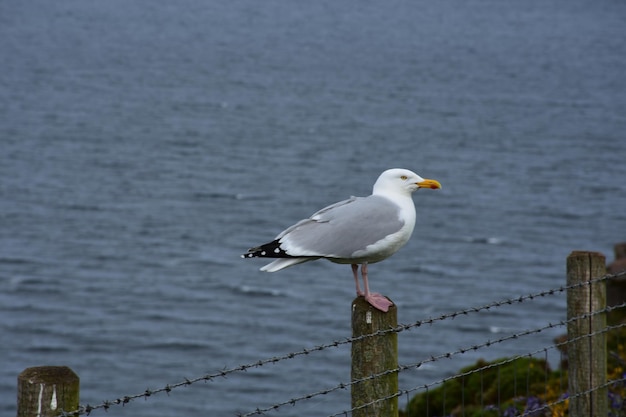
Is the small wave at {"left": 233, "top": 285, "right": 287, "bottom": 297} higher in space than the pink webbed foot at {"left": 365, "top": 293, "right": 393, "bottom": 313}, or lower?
higher

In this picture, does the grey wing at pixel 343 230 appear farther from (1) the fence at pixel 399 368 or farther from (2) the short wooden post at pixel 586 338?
(2) the short wooden post at pixel 586 338

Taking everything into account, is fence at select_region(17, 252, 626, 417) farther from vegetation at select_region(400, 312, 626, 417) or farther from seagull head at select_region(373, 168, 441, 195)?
vegetation at select_region(400, 312, 626, 417)

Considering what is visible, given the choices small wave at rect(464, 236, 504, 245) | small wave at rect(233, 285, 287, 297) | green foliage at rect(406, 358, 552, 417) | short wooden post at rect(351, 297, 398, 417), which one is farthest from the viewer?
small wave at rect(464, 236, 504, 245)

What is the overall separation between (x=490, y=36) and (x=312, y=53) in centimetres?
3510

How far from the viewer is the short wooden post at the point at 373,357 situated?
5.14 m

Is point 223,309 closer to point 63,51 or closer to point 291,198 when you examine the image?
point 291,198

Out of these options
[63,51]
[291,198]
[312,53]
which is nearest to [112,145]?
[291,198]

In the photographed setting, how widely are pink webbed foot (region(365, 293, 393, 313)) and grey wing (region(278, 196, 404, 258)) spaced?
0.45 meters

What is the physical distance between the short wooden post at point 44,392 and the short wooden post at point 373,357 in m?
1.62

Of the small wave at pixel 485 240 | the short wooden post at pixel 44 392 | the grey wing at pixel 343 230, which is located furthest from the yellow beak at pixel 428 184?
the small wave at pixel 485 240

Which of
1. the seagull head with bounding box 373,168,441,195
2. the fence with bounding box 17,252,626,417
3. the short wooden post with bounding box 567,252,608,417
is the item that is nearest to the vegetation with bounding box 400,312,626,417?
the fence with bounding box 17,252,626,417

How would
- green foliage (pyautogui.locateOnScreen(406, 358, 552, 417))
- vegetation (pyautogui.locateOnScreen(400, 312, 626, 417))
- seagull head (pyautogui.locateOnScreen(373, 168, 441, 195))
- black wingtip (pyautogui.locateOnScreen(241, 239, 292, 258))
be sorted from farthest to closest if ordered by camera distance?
green foliage (pyautogui.locateOnScreen(406, 358, 552, 417)), vegetation (pyautogui.locateOnScreen(400, 312, 626, 417)), seagull head (pyautogui.locateOnScreen(373, 168, 441, 195)), black wingtip (pyautogui.locateOnScreen(241, 239, 292, 258))

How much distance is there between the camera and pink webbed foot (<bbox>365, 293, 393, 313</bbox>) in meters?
5.24

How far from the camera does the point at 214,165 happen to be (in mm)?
55531
